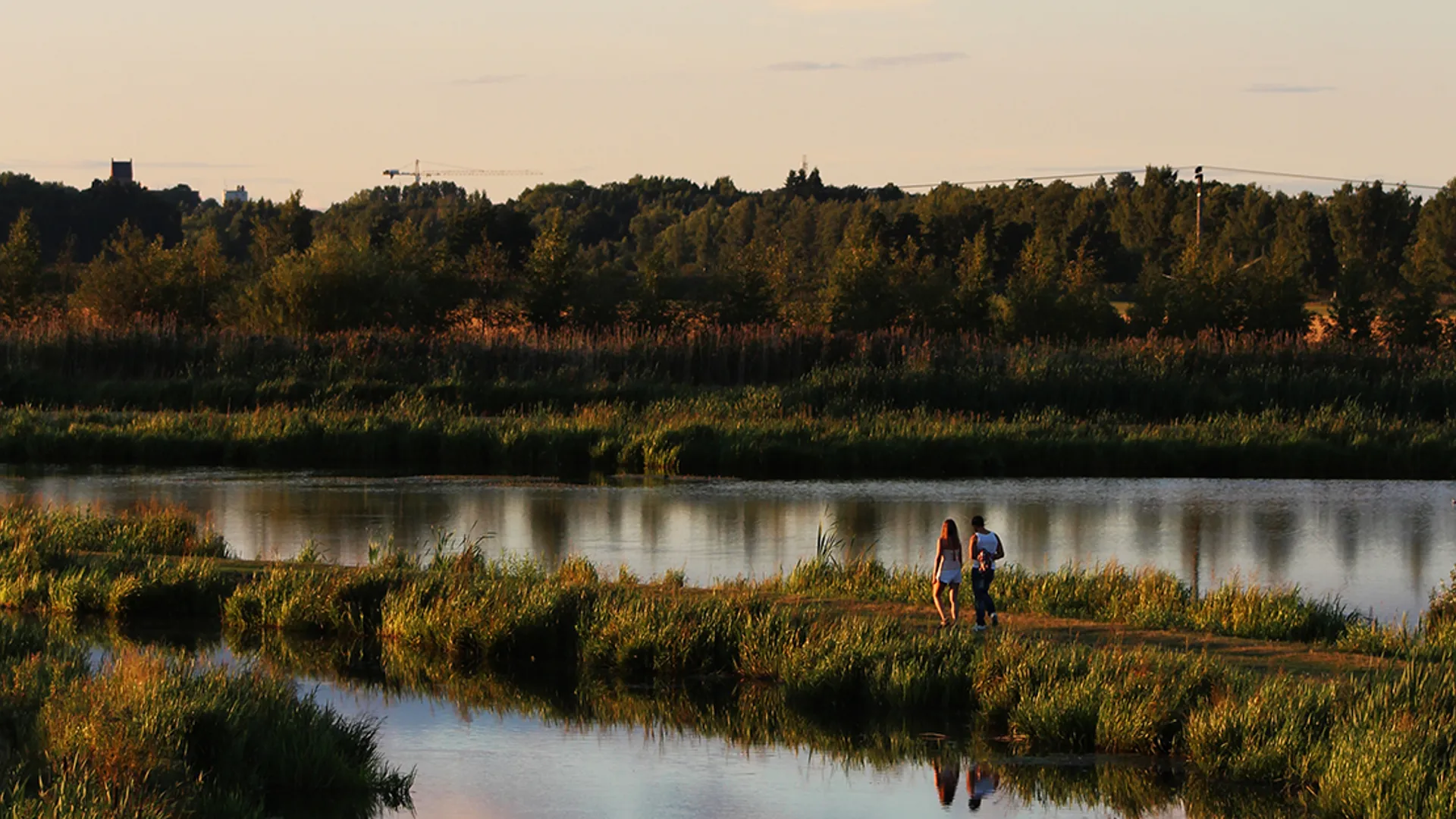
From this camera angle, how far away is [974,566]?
18203 mm

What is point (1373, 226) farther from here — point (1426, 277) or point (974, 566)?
point (974, 566)

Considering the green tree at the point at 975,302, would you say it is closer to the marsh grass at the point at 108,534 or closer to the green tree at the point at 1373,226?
the marsh grass at the point at 108,534

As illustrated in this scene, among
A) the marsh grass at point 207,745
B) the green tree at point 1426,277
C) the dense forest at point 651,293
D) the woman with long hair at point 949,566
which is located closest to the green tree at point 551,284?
the dense forest at point 651,293

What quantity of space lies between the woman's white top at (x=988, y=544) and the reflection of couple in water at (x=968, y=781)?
2866mm

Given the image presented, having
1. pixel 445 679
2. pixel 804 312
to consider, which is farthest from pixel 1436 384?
pixel 445 679

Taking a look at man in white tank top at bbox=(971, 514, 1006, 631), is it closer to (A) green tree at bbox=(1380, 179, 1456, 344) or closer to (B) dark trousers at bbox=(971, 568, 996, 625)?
(B) dark trousers at bbox=(971, 568, 996, 625)

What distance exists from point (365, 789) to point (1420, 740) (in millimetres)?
8226

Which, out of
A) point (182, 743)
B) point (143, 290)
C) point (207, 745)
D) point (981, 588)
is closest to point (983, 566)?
point (981, 588)

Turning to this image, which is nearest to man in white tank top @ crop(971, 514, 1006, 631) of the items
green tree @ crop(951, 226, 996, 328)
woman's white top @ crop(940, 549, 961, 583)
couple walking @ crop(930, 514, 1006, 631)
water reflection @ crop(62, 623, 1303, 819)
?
couple walking @ crop(930, 514, 1006, 631)

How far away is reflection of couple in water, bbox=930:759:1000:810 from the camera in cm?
1487

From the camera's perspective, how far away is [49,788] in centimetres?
1236

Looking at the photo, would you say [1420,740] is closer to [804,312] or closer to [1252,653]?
[1252,653]

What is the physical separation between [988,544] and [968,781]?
11.4 feet

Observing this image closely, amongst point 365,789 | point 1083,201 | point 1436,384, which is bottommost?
point 365,789
